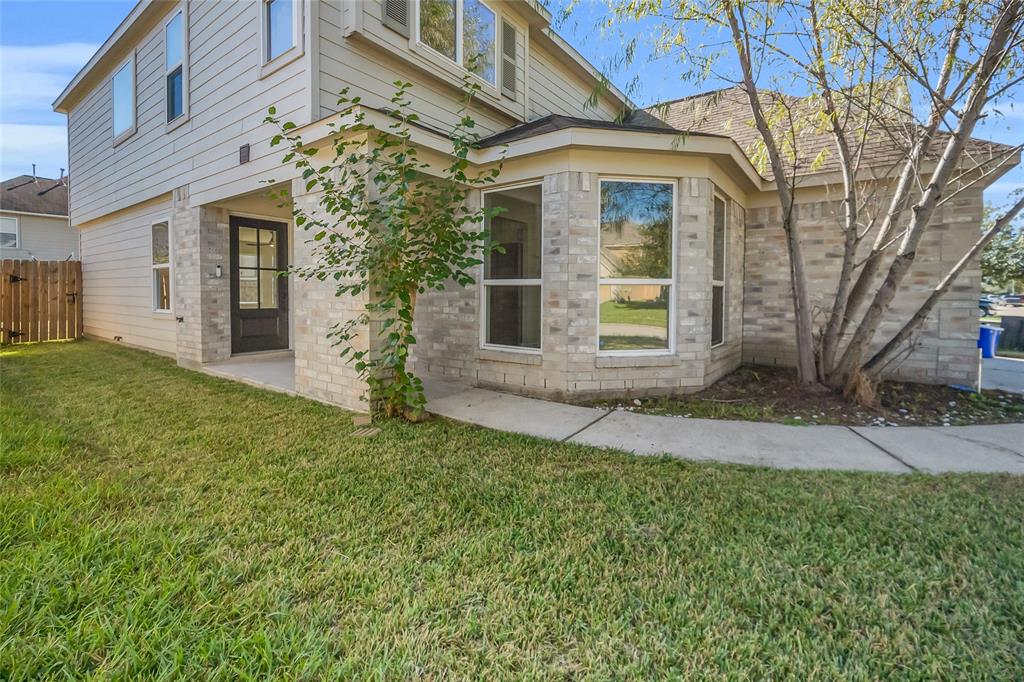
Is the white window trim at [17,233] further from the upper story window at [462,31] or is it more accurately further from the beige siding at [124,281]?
the upper story window at [462,31]

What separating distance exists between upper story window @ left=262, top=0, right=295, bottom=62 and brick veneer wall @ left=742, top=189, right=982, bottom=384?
6485 millimetres

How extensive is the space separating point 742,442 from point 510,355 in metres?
2.55

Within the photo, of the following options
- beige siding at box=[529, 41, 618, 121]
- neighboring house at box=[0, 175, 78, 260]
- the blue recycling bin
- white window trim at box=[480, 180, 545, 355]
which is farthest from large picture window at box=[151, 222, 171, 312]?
neighboring house at box=[0, 175, 78, 260]

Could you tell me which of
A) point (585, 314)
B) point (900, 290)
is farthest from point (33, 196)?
point (900, 290)

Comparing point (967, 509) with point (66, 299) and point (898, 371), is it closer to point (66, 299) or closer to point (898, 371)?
point (898, 371)

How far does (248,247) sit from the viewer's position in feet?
23.8

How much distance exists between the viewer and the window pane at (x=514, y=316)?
5.27 metres

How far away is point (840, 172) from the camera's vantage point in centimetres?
598

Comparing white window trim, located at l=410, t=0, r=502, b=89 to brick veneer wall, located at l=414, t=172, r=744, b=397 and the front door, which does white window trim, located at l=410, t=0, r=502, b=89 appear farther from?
the front door

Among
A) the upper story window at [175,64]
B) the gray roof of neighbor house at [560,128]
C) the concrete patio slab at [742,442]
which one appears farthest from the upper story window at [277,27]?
the concrete patio slab at [742,442]

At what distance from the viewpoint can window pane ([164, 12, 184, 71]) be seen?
6918 mm

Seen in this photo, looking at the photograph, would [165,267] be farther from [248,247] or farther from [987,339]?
[987,339]

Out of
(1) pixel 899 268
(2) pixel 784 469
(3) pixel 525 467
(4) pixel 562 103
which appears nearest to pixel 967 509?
(2) pixel 784 469

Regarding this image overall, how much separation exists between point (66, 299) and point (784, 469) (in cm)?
1438
